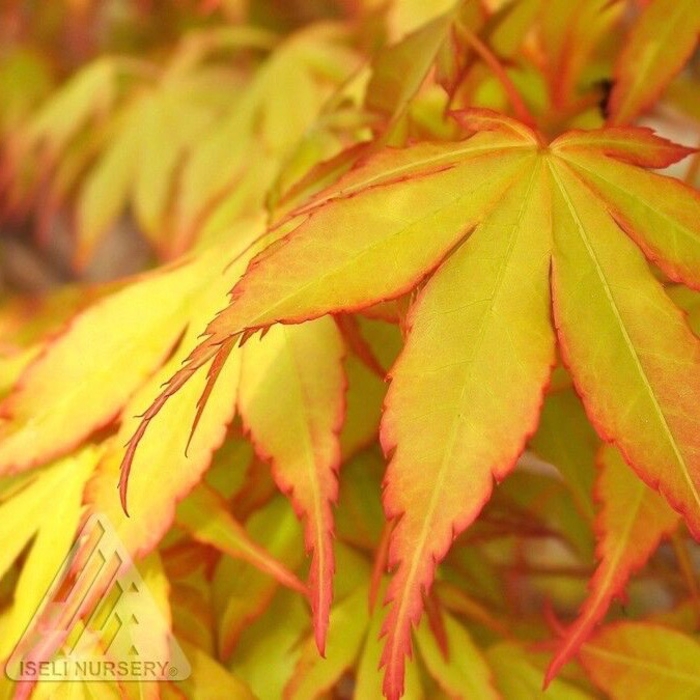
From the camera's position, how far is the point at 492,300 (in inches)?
13.1

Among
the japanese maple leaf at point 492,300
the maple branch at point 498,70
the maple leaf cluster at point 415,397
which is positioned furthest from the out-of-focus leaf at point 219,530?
the maple branch at point 498,70

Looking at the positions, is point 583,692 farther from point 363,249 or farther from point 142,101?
point 142,101

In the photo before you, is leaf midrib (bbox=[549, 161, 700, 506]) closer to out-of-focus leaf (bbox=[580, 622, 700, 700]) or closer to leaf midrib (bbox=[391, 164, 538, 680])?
leaf midrib (bbox=[391, 164, 538, 680])

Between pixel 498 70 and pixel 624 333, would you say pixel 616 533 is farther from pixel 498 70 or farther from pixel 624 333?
pixel 498 70

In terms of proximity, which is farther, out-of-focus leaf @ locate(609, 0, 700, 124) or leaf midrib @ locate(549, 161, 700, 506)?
out-of-focus leaf @ locate(609, 0, 700, 124)

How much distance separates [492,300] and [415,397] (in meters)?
0.05

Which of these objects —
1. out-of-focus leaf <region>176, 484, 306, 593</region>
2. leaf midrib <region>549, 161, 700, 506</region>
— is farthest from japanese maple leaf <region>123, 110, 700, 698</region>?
out-of-focus leaf <region>176, 484, 306, 593</region>

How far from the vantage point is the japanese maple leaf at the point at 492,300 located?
30 cm

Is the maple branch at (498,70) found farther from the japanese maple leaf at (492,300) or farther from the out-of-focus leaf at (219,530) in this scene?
the out-of-focus leaf at (219,530)

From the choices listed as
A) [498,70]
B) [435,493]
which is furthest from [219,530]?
[498,70]

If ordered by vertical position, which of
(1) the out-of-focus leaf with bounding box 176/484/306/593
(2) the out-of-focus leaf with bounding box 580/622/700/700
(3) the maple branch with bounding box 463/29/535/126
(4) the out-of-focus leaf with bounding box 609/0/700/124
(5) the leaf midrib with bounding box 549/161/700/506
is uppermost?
(4) the out-of-focus leaf with bounding box 609/0/700/124

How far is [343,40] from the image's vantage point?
2.77 ft

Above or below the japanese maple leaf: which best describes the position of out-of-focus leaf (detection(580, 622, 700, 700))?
below

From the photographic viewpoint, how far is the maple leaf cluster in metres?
0.31
